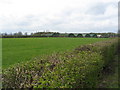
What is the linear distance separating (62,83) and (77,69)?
0.74 metres

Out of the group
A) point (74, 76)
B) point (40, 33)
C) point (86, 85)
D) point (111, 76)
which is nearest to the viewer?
point (74, 76)

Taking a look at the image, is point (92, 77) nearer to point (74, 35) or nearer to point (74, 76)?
point (74, 76)

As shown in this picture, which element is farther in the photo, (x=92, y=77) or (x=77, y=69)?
(x=92, y=77)

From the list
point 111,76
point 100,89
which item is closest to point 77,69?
point 100,89

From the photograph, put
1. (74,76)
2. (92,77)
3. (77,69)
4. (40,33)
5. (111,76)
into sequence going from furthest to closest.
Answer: (40,33), (111,76), (92,77), (77,69), (74,76)

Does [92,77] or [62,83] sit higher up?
[62,83]

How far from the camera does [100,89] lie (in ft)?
17.5

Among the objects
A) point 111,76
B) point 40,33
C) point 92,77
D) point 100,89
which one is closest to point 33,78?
point 92,77

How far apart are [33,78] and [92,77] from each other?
1.62 metres

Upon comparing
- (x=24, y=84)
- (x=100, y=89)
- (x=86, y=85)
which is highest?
(x=24, y=84)

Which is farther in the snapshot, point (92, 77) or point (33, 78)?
point (92, 77)

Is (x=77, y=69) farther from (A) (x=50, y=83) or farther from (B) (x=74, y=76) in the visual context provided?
(A) (x=50, y=83)

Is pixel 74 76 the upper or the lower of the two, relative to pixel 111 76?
Result: upper

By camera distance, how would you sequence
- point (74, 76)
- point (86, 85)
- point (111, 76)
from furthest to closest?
point (111, 76)
point (86, 85)
point (74, 76)
